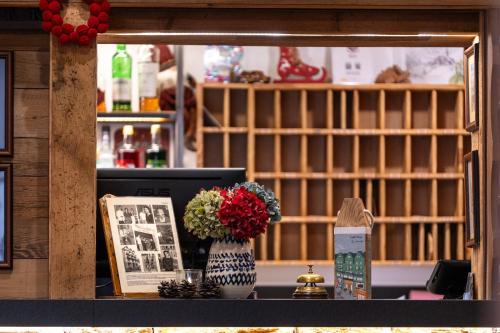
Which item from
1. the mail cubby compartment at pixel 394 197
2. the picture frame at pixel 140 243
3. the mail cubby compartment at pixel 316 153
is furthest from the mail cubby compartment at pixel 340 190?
the picture frame at pixel 140 243

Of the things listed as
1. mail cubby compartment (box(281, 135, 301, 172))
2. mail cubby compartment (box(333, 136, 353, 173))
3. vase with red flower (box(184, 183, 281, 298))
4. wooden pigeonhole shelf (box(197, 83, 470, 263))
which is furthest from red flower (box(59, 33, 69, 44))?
mail cubby compartment (box(333, 136, 353, 173))

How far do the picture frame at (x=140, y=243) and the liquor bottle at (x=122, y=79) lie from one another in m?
2.32

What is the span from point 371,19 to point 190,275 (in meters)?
0.93

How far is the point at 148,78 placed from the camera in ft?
17.9

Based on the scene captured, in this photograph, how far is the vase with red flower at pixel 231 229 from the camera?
9.18 ft

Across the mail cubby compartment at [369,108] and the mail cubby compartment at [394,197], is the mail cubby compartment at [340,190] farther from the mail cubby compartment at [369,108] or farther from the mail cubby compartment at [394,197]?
the mail cubby compartment at [369,108]

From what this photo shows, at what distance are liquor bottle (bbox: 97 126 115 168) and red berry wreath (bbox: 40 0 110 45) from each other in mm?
2823

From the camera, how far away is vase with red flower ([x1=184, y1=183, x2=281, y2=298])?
2797 millimetres

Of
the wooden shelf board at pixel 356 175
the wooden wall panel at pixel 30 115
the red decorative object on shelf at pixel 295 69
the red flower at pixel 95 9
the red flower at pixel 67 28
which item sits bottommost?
the wooden shelf board at pixel 356 175

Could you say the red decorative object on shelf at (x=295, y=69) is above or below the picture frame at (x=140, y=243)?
above

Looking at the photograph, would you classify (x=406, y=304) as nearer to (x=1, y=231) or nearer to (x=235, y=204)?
(x=235, y=204)

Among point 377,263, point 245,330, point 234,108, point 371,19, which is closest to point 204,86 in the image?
point 234,108

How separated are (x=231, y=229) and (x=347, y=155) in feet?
10.9

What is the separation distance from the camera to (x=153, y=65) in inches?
214
